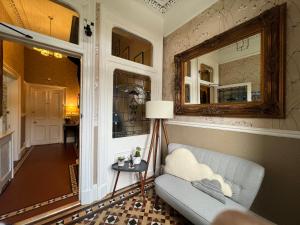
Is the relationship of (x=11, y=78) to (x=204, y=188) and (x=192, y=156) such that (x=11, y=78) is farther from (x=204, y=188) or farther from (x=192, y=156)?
(x=204, y=188)

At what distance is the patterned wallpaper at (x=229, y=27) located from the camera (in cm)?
138

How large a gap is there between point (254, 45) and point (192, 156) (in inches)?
61.1

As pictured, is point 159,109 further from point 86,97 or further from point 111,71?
point 86,97

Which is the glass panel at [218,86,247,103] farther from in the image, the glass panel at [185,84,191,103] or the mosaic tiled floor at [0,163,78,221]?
the mosaic tiled floor at [0,163,78,221]

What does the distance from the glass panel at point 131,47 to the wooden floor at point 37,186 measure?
7.96ft

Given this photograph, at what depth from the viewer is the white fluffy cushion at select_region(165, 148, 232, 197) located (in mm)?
1659

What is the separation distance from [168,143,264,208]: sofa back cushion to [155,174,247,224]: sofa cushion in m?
0.11

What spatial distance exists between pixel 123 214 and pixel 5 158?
223 centimetres

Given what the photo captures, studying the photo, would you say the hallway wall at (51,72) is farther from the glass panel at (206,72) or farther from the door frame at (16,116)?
the glass panel at (206,72)

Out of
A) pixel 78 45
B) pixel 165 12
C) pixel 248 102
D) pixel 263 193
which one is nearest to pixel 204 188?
pixel 263 193

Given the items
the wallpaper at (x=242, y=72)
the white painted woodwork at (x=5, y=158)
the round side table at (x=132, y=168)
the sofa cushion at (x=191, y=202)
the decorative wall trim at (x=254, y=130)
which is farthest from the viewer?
the white painted woodwork at (x=5, y=158)

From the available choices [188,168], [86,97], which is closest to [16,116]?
[86,97]

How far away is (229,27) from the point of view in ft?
6.26

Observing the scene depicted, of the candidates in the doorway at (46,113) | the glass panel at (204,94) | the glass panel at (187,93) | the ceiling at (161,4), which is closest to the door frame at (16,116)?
the doorway at (46,113)
